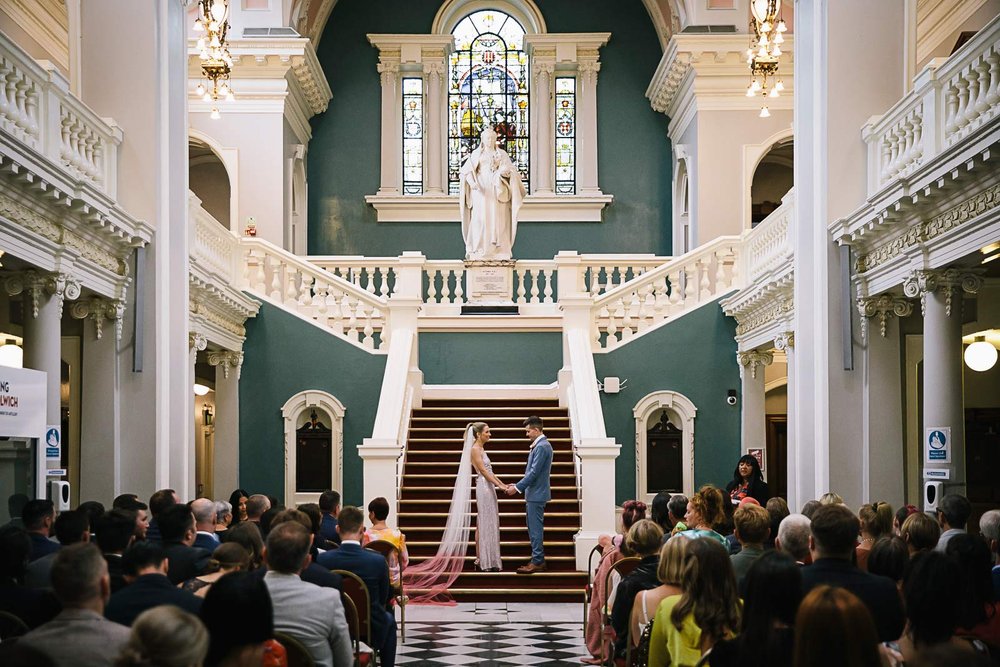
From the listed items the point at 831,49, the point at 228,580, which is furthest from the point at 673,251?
the point at 228,580

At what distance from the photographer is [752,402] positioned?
701 inches

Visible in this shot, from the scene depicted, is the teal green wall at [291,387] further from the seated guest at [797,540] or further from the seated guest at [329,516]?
the seated guest at [797,540]


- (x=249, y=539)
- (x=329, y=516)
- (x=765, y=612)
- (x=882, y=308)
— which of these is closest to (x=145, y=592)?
(x=249, y=539)

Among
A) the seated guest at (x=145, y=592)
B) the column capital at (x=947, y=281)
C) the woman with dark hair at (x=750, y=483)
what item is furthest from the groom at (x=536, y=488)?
the seated guest at (x=145, y=592)

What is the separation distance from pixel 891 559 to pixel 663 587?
42.4 inches

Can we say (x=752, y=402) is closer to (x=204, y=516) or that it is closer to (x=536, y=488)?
(x=536, y=488)

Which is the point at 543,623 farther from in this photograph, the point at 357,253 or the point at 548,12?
the point at 548,12

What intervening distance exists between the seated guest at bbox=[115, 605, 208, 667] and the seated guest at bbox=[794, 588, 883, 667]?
171cm

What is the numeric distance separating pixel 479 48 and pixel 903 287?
1535 cm

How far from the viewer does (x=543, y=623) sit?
11.8 metres

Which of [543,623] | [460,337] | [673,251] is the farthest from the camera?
[673,251]

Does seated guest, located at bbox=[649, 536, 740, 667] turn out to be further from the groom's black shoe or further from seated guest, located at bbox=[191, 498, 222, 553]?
the groom's black shoe

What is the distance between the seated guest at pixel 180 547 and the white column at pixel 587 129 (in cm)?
1871

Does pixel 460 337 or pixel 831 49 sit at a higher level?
pixel 831 49
